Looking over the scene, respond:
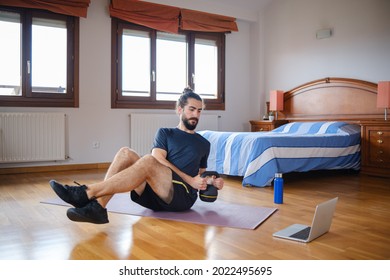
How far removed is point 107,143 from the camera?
18.2 ft

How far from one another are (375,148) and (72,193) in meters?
3.77

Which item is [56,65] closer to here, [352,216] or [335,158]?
[335,158]

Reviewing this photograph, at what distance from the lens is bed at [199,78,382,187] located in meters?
3.86

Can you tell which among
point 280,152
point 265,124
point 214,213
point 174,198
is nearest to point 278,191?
point 214,213

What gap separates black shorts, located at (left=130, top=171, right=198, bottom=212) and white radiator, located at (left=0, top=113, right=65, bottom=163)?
9.45ft

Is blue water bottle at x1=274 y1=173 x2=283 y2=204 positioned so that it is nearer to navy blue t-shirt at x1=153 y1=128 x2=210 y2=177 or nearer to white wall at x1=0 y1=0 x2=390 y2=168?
navy blue t-shirt at x1=153 y1=128 x2=210 y2=177

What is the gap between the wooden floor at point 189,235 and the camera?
1.86 metres

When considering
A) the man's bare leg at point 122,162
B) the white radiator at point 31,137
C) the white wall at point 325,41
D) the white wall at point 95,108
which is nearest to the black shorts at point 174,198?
the man's bare leg at point 122,162

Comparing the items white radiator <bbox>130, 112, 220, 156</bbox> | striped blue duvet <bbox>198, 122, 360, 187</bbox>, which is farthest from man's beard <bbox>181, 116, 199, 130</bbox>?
white radiator <bbox>130, 112, 220, 156</bbox>

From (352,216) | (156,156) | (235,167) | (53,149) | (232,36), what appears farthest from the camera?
(232,36)

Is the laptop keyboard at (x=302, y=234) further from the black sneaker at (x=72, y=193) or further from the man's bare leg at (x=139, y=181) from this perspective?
the black sneaker at (x=72, y=193)

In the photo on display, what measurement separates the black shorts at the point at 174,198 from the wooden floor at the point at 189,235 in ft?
0.37

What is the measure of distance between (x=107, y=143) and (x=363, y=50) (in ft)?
12.1

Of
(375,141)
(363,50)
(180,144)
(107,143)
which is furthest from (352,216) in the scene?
(107,143)
